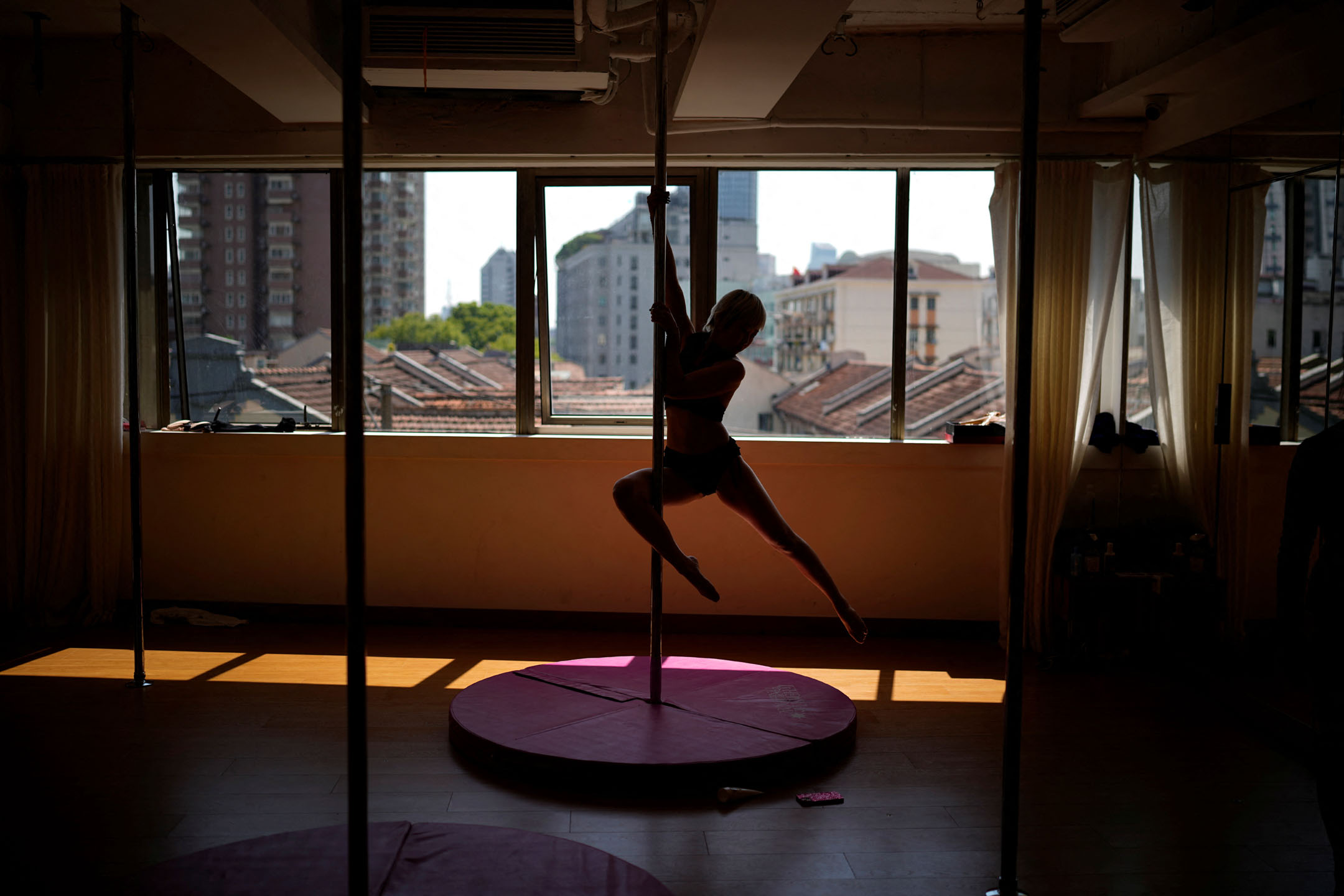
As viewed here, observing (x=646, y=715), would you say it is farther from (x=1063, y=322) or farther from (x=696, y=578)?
(x=1063, y=322)

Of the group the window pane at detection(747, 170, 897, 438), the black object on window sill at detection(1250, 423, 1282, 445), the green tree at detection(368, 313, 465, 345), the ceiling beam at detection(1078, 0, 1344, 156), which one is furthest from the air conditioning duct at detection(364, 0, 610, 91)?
the black object on window sill at detection(1250, 423, 1282, 445)

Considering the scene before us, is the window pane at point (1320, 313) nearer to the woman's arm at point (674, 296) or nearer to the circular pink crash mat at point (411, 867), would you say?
the woman's arm at point (674, 296)

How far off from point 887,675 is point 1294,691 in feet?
5.45

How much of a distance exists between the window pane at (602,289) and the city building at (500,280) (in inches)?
8.4

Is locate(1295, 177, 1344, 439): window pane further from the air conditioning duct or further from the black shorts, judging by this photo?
the air conditioning duct

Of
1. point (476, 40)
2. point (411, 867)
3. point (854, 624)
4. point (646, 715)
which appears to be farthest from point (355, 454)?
point (476, 40)

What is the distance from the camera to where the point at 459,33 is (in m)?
4.48

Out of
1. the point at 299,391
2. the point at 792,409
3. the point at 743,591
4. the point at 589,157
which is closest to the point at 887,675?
the point at 743,591

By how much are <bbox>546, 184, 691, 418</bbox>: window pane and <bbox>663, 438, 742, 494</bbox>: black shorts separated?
1647mm

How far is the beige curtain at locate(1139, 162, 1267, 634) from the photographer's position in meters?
4.56

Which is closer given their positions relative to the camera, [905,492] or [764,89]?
[764,89]

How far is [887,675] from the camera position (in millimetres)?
4668

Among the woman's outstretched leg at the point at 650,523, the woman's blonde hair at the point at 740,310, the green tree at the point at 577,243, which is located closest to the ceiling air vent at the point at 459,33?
the green tree at the point at 577,243

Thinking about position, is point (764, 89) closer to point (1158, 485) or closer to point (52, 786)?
point (1158, 485)
